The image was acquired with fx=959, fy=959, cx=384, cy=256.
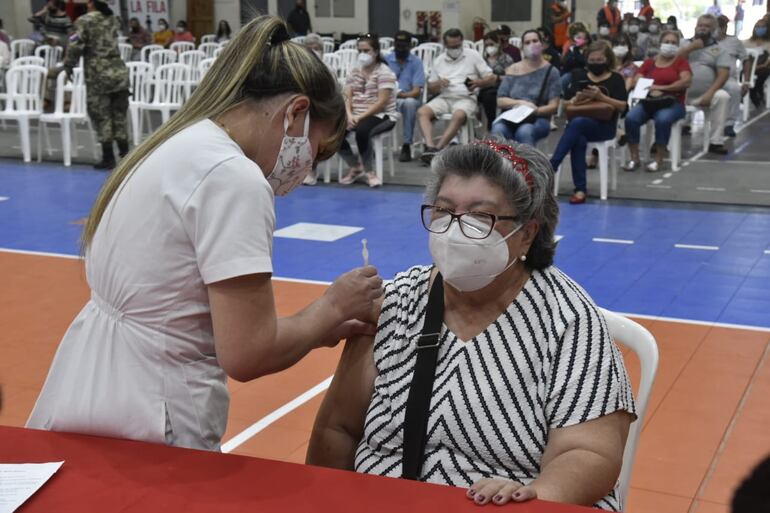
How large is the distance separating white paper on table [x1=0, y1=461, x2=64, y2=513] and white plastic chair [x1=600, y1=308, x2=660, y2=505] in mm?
1138

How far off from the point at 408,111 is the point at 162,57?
608 centimetres

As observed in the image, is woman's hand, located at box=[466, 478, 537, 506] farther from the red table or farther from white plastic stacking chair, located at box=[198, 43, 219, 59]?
white plastic stacking chair, located at box=[198, 43, 219, 59]

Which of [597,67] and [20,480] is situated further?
[597,67]

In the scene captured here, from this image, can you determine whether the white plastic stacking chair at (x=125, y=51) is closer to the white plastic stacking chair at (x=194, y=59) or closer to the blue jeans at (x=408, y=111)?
the white plastic stacking chair at (x=194, y=59)

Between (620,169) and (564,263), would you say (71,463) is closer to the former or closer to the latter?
(564,263)

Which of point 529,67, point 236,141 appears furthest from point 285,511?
point 529,67

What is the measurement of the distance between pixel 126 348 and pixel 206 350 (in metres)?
0.14

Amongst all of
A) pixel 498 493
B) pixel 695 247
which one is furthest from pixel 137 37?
pixel 498 493

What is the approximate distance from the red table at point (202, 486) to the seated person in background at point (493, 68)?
9.30 metres

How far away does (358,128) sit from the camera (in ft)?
31.1

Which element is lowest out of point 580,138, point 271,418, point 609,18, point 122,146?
point 271,418

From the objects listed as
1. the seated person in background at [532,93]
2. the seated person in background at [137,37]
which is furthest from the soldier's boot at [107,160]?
the seated person in background at [137,37]

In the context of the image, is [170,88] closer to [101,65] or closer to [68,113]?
[68,113]

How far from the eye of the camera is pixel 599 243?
699cm
